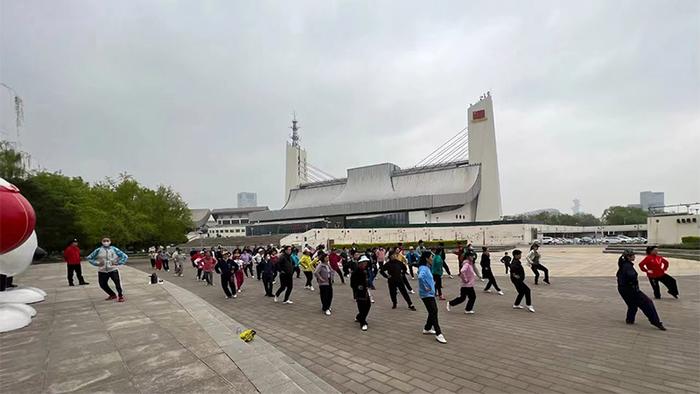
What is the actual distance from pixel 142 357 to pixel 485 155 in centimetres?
6544

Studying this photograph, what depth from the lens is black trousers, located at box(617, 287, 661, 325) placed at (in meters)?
6.50

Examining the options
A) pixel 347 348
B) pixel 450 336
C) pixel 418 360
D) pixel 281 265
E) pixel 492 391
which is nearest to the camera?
pixel 492 391

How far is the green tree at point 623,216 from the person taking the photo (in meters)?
79.3

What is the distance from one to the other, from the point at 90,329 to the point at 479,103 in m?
67.2

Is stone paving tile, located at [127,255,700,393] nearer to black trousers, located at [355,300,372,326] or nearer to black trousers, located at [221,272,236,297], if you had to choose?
black trousers, located at [355,300,372,326]

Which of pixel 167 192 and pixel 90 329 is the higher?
pixel 167 192

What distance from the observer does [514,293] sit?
10789 millimetres

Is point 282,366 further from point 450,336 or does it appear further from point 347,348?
point 450,336

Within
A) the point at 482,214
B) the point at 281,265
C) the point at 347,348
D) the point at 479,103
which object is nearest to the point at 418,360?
the point at 347,348

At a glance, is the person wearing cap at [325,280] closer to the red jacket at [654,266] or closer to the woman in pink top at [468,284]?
the woman in pink top at [468,284]

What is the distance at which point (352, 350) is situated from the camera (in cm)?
558

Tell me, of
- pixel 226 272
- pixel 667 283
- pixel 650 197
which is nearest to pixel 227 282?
pixel 226 272

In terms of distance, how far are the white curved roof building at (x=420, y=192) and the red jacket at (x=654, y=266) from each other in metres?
53.8

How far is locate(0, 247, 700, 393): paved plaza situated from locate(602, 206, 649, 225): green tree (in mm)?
88959
